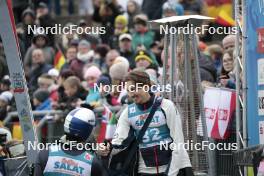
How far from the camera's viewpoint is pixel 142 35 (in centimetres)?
1964

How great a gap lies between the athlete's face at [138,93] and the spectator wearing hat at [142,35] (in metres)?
7.88

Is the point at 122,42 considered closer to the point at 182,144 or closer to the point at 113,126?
the point at 113,126

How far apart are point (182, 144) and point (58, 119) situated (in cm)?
504

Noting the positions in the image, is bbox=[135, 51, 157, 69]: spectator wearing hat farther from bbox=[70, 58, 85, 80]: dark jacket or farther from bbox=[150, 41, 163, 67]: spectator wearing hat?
bbox=[70, 58, 85, 80]: dark jacket

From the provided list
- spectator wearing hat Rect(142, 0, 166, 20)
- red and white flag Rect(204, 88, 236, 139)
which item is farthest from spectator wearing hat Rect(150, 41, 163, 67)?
red and white flag Rect(204, 88, 236, 139)

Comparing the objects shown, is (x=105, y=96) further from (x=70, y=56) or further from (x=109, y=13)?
(x=109, y=13)

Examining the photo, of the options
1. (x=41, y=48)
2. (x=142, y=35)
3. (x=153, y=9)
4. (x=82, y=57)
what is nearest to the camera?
(x=82, y=57)

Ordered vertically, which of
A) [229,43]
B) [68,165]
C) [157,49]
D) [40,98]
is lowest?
[68,165]

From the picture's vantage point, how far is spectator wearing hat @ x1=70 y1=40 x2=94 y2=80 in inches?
745

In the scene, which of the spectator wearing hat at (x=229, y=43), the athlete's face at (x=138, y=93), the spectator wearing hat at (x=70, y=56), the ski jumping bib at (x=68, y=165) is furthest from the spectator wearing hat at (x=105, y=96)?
the ski jumping bib at (x=68, y=165)

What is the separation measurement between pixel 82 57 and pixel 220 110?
6438 mm

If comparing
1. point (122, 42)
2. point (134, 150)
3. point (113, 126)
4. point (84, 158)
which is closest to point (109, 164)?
point (134, 150)

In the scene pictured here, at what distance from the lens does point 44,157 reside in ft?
33.8

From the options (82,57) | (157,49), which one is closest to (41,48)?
(82,57)
